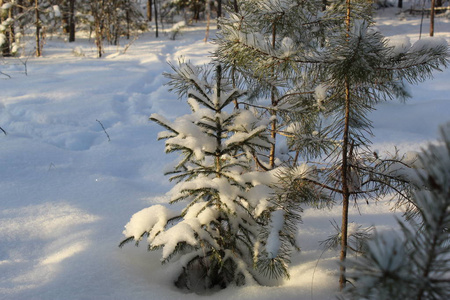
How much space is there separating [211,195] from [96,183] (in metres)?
A: 1.97

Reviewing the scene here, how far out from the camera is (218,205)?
91.8 inches

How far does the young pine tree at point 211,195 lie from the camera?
2.15 meters

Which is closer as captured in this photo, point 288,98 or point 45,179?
point 288,98

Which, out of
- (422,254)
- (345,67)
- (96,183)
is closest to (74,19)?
(96,183)

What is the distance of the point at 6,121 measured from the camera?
17.2 ft

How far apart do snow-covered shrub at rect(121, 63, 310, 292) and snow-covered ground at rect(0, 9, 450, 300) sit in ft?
0.78

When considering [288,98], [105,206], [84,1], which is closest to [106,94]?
[105,206]

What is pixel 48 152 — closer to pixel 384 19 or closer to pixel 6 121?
pixel 6 121

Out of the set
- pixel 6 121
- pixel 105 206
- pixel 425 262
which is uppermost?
pixel 425 262

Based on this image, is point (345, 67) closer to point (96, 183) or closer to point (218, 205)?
point (218, 205)

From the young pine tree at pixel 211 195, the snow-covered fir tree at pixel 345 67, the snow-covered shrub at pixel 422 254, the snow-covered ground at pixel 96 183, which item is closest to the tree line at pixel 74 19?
the snow-covered fir tree at pixel 345 67

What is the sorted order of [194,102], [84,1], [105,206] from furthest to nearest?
[84,1] → [105,206] → [194,102]

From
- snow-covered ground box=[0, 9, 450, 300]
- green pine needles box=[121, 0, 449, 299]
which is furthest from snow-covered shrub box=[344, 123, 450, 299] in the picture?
snow-covered ground box=[0, 9, 450, 300]

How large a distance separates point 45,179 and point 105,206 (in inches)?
40.3
